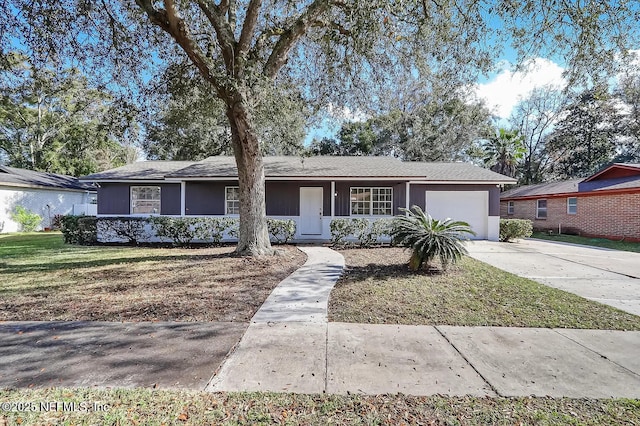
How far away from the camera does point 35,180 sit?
741 inches

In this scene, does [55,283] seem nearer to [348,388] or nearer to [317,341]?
[317,341]

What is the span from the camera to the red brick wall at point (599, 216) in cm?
1362

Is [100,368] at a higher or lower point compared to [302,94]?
lower

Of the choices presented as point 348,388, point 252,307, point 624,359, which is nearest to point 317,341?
point 348,388

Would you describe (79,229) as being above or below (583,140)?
below

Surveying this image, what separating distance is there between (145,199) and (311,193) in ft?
25.4

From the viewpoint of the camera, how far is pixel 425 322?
4180 millimetres

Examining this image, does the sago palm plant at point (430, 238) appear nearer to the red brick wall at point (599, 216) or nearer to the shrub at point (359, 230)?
the shrub at point (359, 230)

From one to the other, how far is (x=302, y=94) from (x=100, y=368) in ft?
30.0

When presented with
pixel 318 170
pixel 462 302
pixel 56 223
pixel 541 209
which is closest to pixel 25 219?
pixel 56 223

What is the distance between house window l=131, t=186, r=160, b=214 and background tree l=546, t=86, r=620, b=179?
31.0 metres

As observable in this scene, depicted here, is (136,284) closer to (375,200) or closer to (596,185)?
(375,200)

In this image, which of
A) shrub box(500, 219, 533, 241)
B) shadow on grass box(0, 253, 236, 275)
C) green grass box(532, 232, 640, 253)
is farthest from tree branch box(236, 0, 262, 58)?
green grass box(532, 232, 640, 253)

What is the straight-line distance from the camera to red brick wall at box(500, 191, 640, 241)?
44.7 feet
